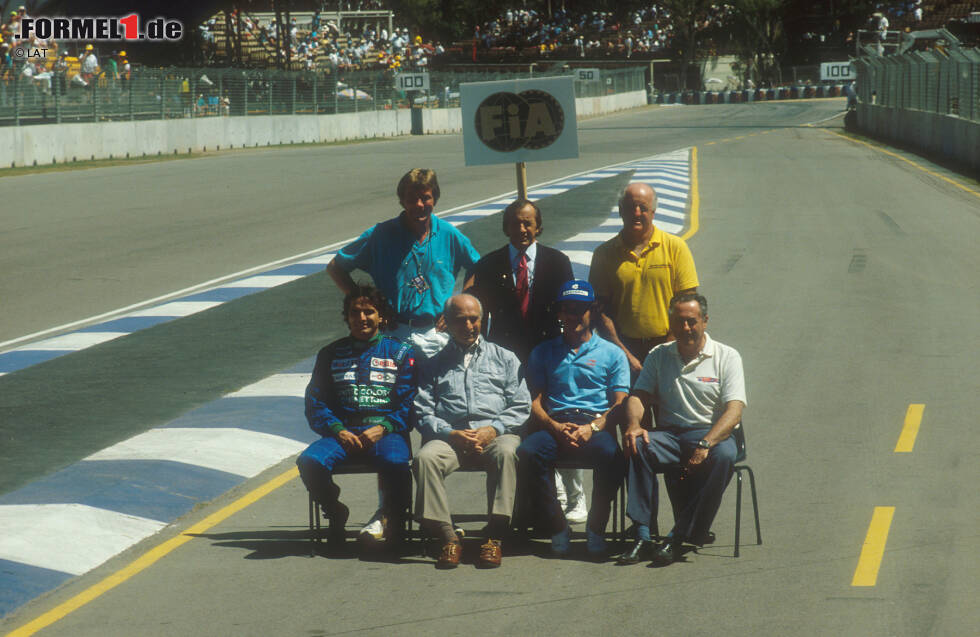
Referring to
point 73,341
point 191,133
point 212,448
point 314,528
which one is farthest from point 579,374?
point 191,133

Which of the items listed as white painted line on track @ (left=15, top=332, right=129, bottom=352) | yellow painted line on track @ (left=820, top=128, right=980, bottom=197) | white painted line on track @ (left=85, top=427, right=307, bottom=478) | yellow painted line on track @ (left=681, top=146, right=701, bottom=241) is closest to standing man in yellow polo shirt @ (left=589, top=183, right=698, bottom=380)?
white painted line on track @ (left=85, top=427, right=307, bottom=478)

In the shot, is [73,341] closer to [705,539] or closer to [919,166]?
[705,539]

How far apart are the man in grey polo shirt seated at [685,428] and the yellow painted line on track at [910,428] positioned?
2.37 metres

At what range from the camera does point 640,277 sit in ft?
26.2

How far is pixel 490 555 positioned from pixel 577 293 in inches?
55.8

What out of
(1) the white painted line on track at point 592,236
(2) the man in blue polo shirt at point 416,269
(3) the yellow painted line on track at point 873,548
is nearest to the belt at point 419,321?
(2) the man in blue polo shirt at point 416,269

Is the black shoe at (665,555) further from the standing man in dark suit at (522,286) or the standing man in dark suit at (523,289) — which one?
the standing man in dark suit at (522,286)

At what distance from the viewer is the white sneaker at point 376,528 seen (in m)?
7.34

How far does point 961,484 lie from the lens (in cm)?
827

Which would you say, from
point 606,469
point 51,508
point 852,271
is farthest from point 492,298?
point 852,271

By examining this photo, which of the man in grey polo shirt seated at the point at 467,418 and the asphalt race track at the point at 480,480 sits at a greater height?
the man in grey polo shirt seated at the point at 467,418

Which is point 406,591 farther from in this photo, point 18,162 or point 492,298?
point 18,162

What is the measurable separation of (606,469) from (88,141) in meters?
33.2

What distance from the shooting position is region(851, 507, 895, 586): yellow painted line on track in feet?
21.6
